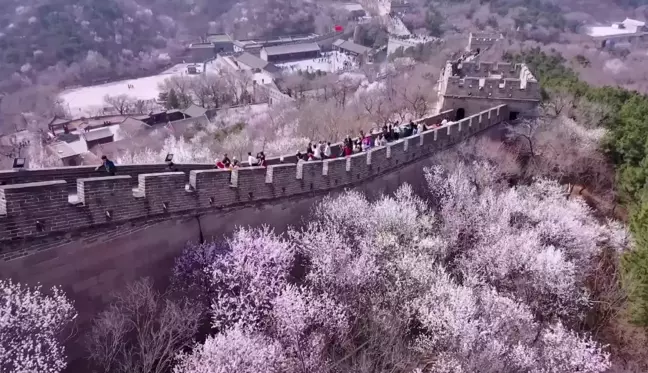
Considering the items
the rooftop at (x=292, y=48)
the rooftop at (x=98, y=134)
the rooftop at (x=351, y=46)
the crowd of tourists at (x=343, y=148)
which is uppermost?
the crowd of tourists at (x=343, y=148)

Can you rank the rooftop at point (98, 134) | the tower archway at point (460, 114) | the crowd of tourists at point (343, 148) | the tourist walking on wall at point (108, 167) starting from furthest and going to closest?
the rooftop at point (98, 134)
the tower archway at point (460, 114)
the crowd of tourists at point (343, 148)
the tourist walking on wall at point (108, 167)

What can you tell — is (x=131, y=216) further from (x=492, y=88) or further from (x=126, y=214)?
(x=492, y=88)

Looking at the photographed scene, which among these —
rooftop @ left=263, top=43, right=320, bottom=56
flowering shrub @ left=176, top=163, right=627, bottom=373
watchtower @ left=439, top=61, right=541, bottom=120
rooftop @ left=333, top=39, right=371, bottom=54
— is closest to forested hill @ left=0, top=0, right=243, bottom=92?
rooftop @ left=263, top=43, right=320, bottom=56

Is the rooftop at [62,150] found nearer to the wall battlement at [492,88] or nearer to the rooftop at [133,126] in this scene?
the rooftop at [133,126]

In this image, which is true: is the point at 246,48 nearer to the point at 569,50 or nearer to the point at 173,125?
the point at 173,125

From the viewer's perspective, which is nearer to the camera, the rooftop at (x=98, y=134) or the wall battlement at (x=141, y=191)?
the wall battlement at (x=141, y=191)

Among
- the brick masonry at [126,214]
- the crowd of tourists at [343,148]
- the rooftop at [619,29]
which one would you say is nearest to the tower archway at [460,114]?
the crowd of tourists at [343,148]
